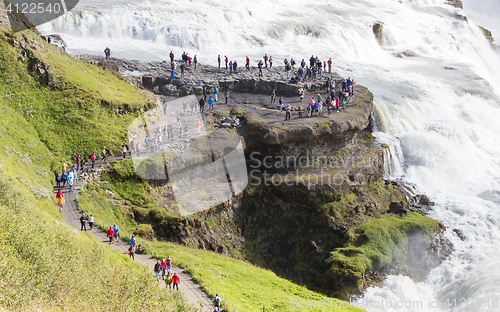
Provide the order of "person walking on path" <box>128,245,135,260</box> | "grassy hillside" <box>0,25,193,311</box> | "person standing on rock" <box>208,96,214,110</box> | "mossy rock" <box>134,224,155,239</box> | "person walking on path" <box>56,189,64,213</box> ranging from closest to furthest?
1. "grassy hillside" <box>0,25,193,311</box>
2. "person walking on path" <box>128,245,135,260</box>
3. "person walking on path" <box>56,189,64,213</box>
4. "mossy rock" <box>134,224,155,239</box>
5. "person standing on rock" <box>208,96,214,110</box>

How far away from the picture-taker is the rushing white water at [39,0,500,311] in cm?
2898

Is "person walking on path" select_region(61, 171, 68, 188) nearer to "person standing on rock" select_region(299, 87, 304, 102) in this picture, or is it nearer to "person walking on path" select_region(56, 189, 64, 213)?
"person walking on path" select_region(56, 189, 64, 213)

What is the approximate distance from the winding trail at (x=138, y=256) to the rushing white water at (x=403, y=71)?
11.6 metres

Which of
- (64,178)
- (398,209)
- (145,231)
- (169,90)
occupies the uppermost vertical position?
(169,90)

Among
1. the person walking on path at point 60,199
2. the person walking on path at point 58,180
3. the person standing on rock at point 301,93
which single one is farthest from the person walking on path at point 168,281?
the person standing on rock at point 301,93

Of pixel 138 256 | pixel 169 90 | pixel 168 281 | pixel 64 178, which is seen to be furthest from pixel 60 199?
pixel 169 90

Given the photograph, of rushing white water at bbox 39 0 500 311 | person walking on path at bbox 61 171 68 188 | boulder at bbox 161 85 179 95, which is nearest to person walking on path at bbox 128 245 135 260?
person walking on path at bbox 61 171 68 188

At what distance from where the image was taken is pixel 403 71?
5772cm

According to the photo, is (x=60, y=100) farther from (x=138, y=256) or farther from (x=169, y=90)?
(x=138, y=256)

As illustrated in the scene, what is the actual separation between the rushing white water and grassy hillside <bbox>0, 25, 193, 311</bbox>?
13884mm

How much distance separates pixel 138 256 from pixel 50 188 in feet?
22.2

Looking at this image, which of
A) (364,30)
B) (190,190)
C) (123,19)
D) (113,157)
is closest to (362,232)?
(190,190)

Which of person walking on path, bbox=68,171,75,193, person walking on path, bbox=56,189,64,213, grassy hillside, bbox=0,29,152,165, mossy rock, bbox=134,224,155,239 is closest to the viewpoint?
person walking on path, bbox=56,189,64,213

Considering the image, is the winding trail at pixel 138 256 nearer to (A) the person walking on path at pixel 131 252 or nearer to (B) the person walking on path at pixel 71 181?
(B) the person walking on path at pixel 71 181
